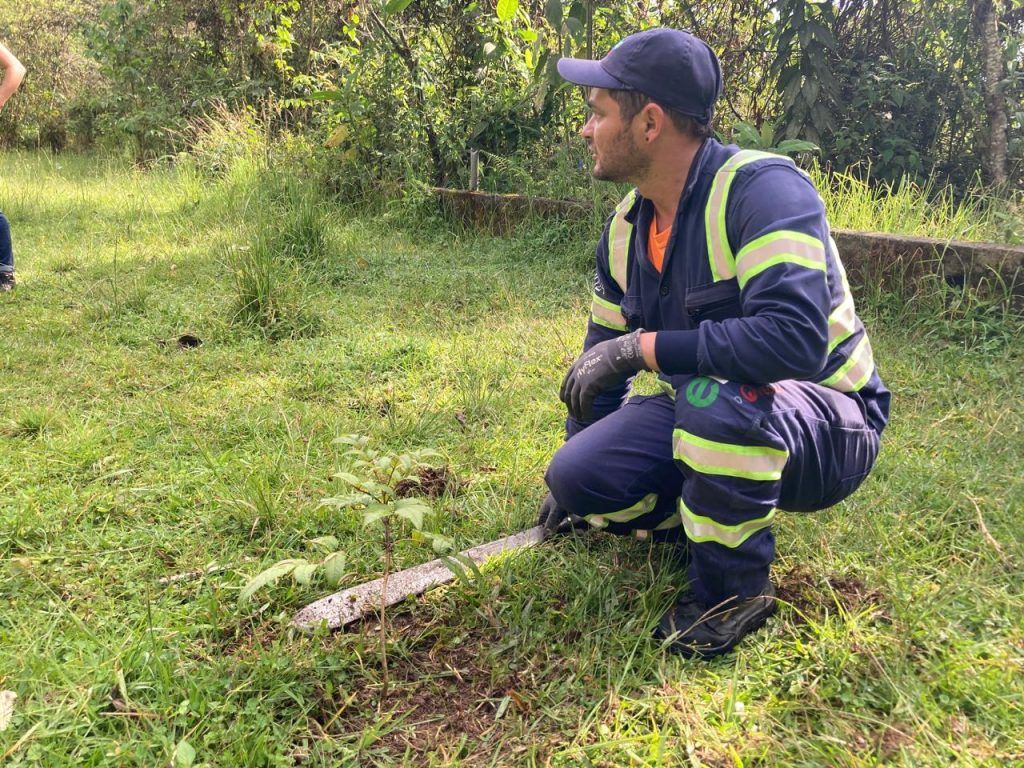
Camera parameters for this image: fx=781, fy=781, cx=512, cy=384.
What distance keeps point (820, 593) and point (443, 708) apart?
0.99 meters

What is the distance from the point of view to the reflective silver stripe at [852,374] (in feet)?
6.49

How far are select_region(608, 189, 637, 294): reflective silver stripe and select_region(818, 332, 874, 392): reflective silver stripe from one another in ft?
1.98

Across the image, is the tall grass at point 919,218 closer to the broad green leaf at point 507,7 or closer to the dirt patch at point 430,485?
the broad green leaf at point 507,7

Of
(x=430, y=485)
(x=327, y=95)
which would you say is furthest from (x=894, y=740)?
(x=327, y=95)

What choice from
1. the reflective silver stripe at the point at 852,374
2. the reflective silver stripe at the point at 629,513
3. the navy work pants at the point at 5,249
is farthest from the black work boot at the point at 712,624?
the navy work pants at the point at 5,249

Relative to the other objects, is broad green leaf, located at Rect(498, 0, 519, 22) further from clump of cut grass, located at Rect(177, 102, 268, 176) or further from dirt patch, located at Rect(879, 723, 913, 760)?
clump of cut grass, located at Rect(177, 102, 268, 176)

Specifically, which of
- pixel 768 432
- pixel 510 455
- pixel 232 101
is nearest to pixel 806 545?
pixel 768 432

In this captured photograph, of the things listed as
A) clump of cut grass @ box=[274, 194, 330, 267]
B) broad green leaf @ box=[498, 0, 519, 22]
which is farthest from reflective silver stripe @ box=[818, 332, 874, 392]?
clump of cut grass @ box=[274, 194, 330, 267]

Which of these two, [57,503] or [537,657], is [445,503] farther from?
[57,503]

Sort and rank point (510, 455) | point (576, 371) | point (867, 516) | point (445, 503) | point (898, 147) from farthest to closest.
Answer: point (898, 147), point (510, 455), point (445, 503), point (867, 516), point (576, 371)

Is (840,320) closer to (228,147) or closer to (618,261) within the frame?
(618,261)

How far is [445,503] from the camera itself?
244 cm

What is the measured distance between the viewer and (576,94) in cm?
634

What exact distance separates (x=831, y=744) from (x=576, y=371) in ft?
3.34
